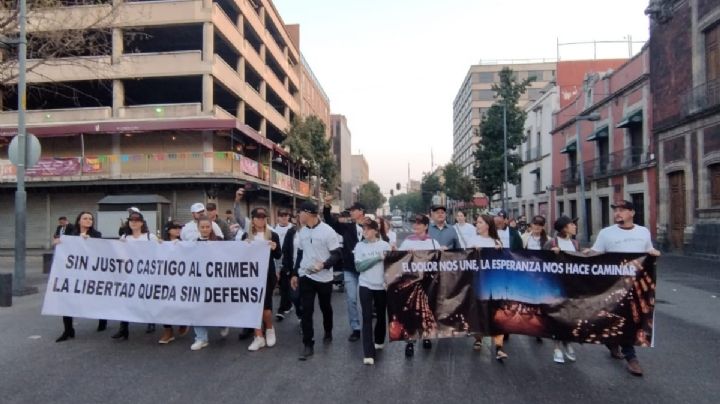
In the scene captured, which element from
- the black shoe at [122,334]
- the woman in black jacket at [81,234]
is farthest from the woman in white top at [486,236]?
the woman in black jacket at [81,234]

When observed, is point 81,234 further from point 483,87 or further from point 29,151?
point 483,87

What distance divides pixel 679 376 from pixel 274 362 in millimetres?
4270

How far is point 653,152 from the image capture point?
2434 centimetres

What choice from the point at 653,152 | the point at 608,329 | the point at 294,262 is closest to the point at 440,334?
the point at 608,329

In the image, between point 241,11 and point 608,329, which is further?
point 241,11

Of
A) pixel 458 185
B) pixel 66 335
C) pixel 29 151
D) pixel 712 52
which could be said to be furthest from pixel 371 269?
pixel 458 185

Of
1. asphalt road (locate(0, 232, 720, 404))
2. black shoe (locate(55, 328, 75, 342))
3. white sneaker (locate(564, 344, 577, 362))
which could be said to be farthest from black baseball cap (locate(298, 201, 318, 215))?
black shoe (locate(55, 328, 75, 342))

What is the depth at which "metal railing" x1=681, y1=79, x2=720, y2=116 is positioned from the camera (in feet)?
62.2

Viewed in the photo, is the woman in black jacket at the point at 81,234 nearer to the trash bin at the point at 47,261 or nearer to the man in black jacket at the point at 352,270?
the man in black jacket at the point at 352,270

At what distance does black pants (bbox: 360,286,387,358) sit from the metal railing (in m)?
18.3

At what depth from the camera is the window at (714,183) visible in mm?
18953

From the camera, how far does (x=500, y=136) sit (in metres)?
36.2

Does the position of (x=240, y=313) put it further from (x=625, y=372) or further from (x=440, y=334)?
(x=625, y=372)

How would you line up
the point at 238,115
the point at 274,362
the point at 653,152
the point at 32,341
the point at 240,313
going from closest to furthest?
1. the point at 274,362
2. the point at 240,313
3. the point at 32,341
4. the point at 653,152
5. the point at 238,115
